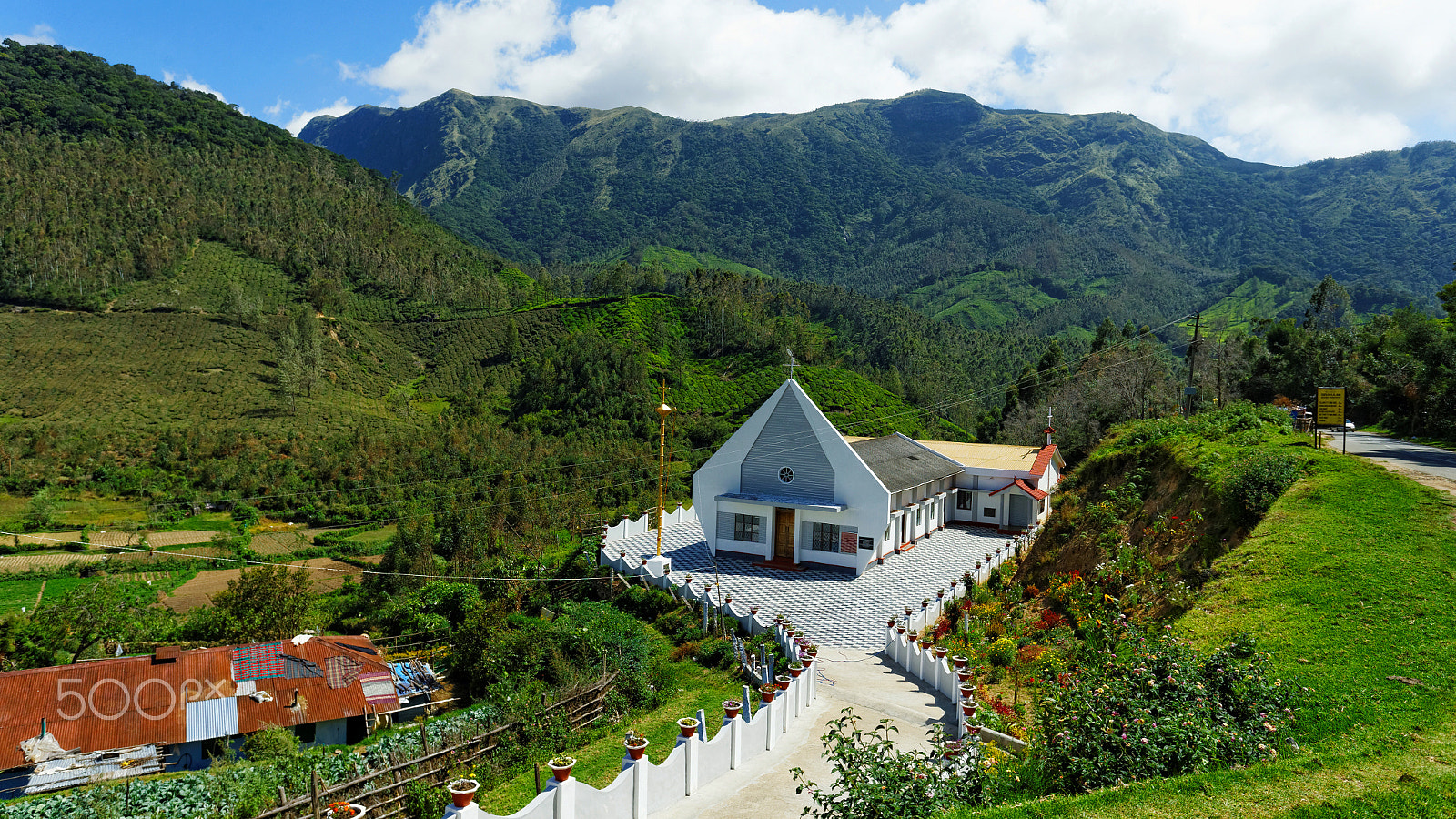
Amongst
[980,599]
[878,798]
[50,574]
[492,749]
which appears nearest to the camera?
[878,798]

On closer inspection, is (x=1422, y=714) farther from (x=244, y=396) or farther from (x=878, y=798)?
(x=244, y=396)

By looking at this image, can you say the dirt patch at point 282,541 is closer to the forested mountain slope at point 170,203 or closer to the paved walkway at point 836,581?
the paved walkway at point 836,581

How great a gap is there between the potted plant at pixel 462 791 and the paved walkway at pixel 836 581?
1164cm

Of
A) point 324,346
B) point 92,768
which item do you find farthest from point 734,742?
point 324,346

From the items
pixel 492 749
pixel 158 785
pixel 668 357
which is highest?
pixel 668 357

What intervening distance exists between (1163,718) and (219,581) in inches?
1769

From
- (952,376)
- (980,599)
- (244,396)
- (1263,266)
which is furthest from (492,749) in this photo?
(1263,266)

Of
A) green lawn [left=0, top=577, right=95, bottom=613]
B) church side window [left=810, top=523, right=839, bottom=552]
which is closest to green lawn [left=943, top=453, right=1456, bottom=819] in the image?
church side window [left=810, top=523, right=839, bottom=552]

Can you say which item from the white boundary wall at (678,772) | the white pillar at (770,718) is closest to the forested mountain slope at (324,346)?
the white boundary wall at (678,772)

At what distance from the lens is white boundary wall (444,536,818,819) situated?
24.3 ft

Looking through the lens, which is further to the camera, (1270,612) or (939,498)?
(939,498)

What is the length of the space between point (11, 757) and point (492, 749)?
11.9 m

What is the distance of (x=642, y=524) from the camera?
2936cm

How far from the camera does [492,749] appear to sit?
39.2 ft
